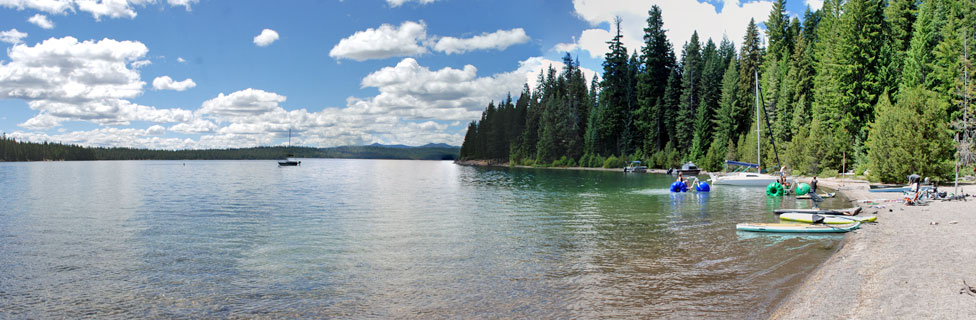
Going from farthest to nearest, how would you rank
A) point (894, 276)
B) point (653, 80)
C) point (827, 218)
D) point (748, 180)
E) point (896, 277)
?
point (653, 80) → point (748, 180) → point (827, 218) → point (894, 276) → point (896, 277)

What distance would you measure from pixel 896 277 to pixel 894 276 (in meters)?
0.12

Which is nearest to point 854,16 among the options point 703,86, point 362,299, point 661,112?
point 703,86

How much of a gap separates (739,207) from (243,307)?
28.8m

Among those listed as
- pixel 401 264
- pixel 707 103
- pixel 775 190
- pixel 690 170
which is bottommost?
pixel 401 264

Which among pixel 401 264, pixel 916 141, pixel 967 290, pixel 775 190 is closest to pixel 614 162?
pixel 916 141

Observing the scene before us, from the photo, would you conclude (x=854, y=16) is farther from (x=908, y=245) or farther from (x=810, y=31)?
(x=908, y=245)

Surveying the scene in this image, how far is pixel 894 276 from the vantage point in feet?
39.6

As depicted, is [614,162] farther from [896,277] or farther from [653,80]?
[896,277]

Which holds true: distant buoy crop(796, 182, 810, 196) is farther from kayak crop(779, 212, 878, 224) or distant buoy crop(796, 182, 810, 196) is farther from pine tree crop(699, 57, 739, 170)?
pine tree crop(699, 57, 739, 170)

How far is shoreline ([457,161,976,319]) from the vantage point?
31.7 ft

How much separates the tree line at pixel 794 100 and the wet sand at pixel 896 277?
30.3m

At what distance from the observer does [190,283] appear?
14297 mm

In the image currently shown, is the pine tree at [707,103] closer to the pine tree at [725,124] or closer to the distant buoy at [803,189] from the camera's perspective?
the pine tree at [725,124]

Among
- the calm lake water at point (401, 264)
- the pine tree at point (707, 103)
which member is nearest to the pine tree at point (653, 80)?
the pine tree at point (707, 103)
